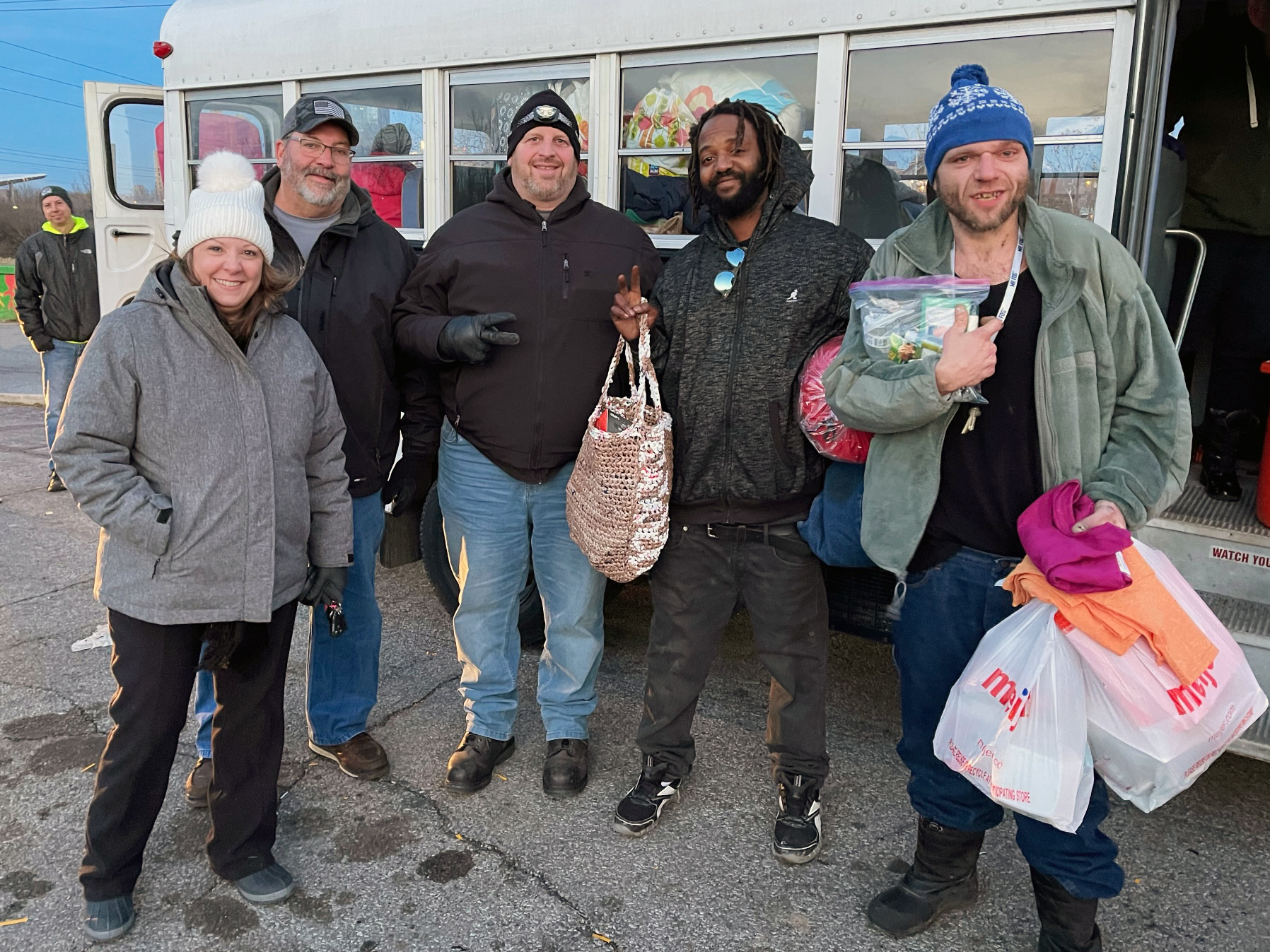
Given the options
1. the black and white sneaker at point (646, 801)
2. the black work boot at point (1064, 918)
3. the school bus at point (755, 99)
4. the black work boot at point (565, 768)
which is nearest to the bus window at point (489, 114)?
the school bus at point (755, 99)

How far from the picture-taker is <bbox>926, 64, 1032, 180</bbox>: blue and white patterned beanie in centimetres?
191

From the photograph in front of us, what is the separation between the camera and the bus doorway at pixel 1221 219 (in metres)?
3.33

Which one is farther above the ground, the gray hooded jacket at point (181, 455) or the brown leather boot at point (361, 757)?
the gray hooded jacket at point (181, 455)

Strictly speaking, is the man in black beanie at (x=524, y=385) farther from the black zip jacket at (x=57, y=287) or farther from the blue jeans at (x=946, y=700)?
the black zip jacket at (x=57, y=287)

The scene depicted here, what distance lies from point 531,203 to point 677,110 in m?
0.76

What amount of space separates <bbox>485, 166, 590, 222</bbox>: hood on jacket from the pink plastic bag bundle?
835 mm

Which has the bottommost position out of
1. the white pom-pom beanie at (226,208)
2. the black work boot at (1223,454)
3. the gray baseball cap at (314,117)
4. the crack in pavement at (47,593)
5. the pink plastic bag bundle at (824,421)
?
the crack in pavement at (47,593)

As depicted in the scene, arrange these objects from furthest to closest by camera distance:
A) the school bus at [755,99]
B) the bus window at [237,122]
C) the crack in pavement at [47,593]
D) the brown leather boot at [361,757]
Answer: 1. the crack in pavement at [47,593]
2. the bus window at [237,122]
3. the brown leather boot at [361,757]
4. the school bus at [755,99]

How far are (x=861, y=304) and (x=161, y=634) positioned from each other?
1667 mm

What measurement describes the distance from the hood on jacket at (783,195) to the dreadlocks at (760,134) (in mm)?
18

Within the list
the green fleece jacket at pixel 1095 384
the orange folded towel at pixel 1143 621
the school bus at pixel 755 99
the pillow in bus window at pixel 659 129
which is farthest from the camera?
the pillow in bus window at pixel 659 129

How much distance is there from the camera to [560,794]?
2885 millimetres

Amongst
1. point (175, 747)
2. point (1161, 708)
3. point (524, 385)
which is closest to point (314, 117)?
point (524, 385)

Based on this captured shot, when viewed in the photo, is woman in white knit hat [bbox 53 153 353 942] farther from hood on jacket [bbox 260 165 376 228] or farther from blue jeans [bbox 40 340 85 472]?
blue jeans [bbox 40 340 85 472]
